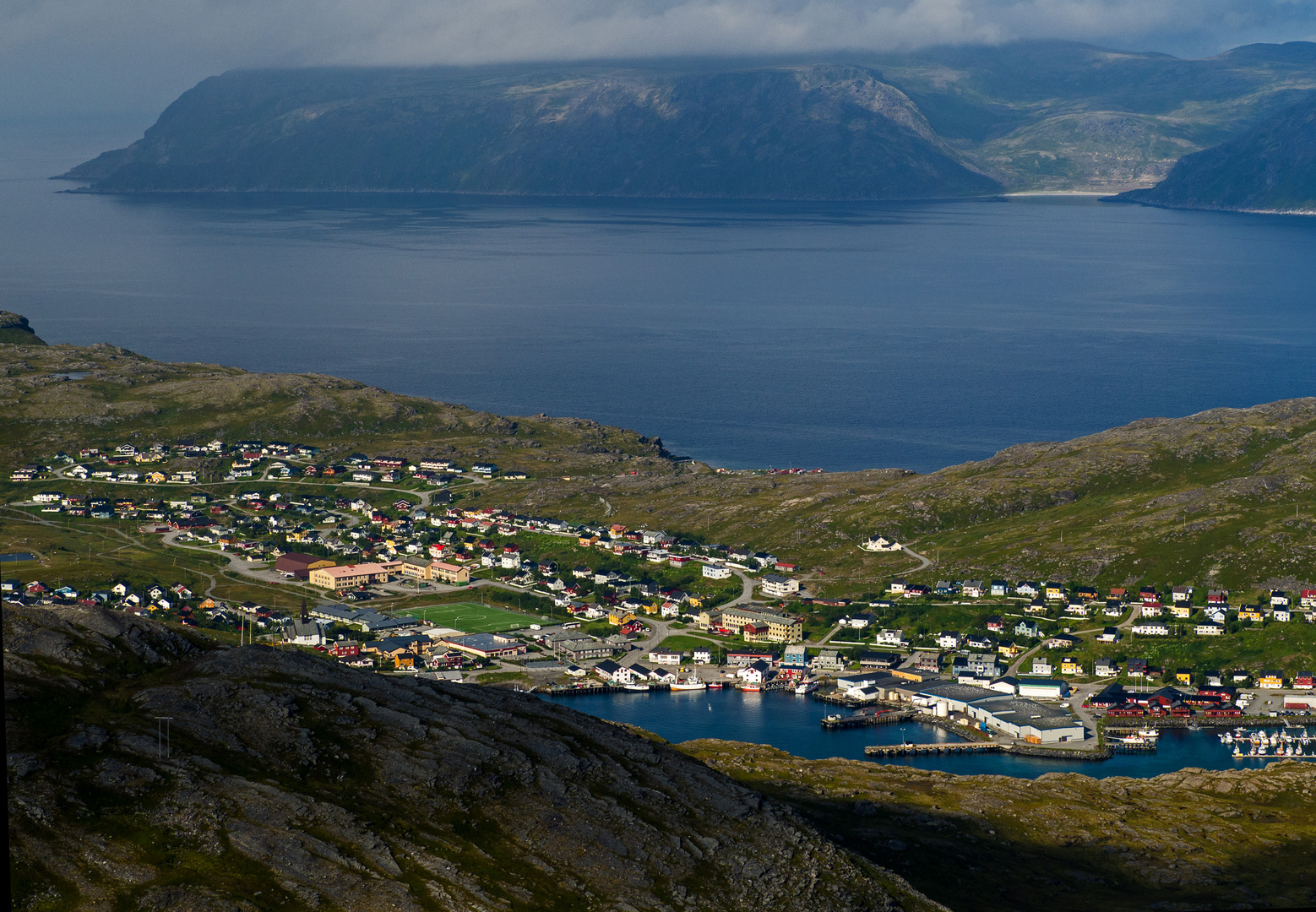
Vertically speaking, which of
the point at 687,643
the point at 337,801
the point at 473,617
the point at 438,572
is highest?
the point at 337,801

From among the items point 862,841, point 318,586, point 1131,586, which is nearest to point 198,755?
point 862,841

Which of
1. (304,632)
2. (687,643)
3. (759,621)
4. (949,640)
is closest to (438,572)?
(304,632)

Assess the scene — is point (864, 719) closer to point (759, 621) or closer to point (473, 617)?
point (759, 621)

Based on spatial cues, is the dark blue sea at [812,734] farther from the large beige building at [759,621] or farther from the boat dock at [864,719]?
the large beige building at [759,621]

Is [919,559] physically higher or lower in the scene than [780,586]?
higher

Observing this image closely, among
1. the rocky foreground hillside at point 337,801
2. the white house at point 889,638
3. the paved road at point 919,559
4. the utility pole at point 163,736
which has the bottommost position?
the white house at point 889,638

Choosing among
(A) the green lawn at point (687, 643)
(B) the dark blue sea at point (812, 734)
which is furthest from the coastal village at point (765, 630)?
(B) the dark blue sea at point (812, 734)

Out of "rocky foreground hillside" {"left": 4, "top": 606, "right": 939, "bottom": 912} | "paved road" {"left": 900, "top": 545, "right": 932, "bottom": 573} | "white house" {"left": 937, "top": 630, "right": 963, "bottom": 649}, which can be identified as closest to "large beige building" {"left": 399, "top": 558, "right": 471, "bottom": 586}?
"paved road" {"left": 900, "top": 545, "right": 932, "bottom": 573}

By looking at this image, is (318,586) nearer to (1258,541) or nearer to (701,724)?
(701,724)
